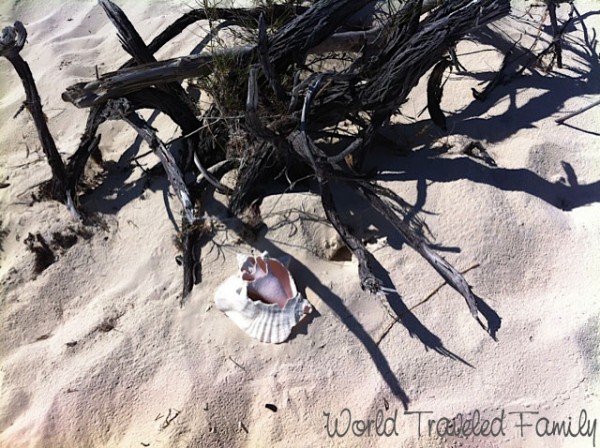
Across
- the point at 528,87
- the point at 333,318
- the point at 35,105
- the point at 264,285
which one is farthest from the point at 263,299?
the point at 528,87

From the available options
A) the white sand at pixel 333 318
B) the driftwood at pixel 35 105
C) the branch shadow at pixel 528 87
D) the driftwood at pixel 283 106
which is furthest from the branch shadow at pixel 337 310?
the branch shadow at pixel 528 87

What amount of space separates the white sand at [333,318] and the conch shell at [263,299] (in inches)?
2.1

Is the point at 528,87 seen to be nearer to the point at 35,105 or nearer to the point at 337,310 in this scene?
the point at 337,310

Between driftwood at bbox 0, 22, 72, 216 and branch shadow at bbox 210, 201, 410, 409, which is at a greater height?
driftwood at bbox 0, 22, 72, 216

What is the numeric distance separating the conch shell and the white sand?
2.1 inches

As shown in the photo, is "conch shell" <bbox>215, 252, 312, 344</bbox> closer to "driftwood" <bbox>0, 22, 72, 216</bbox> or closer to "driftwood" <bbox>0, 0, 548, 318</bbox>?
"driftwood" <bbox>0, 0, 548, 318</bbox>

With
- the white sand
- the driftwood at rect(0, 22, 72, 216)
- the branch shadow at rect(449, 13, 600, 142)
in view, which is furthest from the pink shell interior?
the branch shadow at rect(449, 13, 600, 142)

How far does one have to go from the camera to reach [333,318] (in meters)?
2.46

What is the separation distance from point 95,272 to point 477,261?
176cm

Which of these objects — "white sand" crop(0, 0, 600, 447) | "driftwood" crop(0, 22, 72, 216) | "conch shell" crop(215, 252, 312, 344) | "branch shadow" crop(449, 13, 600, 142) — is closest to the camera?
"white sand" crop(0, 0, 600, 447)

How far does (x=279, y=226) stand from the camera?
8.75 feet

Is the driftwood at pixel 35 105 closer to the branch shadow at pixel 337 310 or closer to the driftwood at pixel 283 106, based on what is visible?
the driftwood at pixel 283 106

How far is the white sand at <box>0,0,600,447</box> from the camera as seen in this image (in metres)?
2.30

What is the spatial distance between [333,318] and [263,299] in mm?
316
